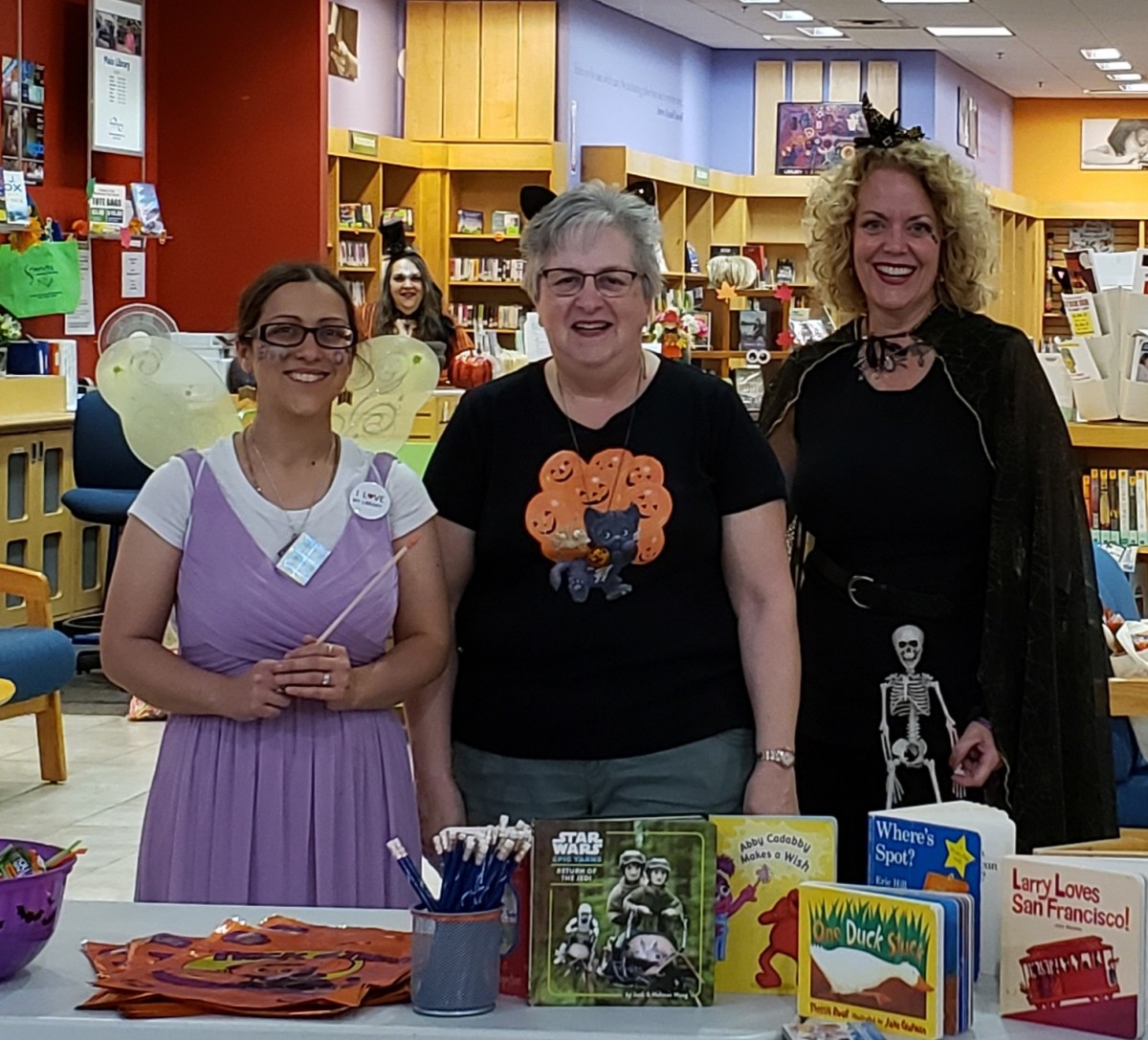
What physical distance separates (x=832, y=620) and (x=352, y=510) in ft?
2.66

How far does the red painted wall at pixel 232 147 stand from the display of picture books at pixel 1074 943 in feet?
32.6

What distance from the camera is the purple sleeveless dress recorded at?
2740 mm

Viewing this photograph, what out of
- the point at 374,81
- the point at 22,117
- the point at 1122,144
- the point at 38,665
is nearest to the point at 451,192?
the point at 374,81

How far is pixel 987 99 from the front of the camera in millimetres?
20406

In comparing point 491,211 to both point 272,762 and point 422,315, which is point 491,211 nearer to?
point 422,315

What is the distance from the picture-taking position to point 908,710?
3.02 metres

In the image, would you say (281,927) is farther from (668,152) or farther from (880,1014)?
(668,152)

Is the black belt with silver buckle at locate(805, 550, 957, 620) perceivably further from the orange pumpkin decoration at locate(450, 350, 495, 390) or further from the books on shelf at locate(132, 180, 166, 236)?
the books on shelf at locate(132, 180, 166, 236)

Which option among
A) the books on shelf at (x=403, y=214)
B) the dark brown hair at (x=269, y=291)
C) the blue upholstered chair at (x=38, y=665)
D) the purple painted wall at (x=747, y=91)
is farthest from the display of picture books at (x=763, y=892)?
the purple painted wall at (x=747, y=91)

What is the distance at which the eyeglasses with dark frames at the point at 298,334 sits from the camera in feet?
8.95

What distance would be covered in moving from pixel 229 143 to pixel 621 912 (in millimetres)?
10121

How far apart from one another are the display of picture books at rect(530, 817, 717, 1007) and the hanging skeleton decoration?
102cm

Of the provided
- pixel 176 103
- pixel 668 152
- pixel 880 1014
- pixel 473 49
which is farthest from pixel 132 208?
pixel 880 1014

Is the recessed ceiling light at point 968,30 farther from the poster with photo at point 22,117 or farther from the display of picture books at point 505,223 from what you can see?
the poster with photo at point 22,117
